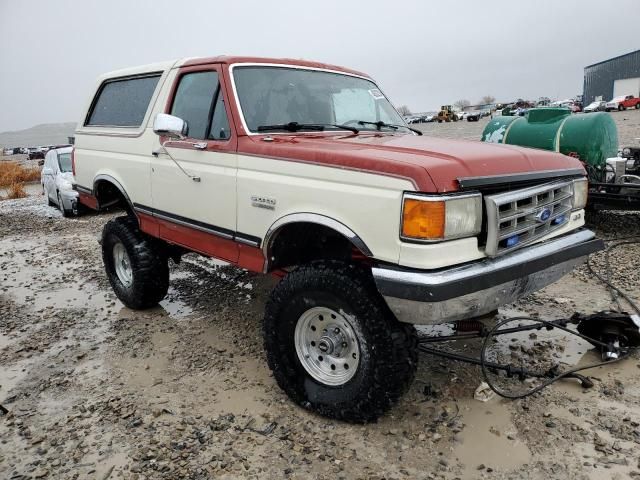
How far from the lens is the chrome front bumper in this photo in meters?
2.46

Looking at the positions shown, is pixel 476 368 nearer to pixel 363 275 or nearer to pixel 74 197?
pixel 363 275

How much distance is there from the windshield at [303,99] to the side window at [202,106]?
0.66 ft

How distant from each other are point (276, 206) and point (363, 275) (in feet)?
2.34

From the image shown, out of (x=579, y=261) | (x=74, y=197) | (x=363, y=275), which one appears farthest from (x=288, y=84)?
(x=74, y=197)

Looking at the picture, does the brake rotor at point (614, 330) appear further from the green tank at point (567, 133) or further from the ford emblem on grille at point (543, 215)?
the green tank at point (567, 133)

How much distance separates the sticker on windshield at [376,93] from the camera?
14.6ft

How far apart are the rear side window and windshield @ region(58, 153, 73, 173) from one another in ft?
24.9

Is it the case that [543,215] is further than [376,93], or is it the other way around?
[376,93]

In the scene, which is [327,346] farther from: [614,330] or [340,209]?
[614,330]

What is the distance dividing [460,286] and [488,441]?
975 millimetres

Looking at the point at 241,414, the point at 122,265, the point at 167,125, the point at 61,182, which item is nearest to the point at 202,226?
the point at 167,125

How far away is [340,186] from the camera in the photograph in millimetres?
2760

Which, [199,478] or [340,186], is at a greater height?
[340,186]

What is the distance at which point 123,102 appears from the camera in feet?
15.8
